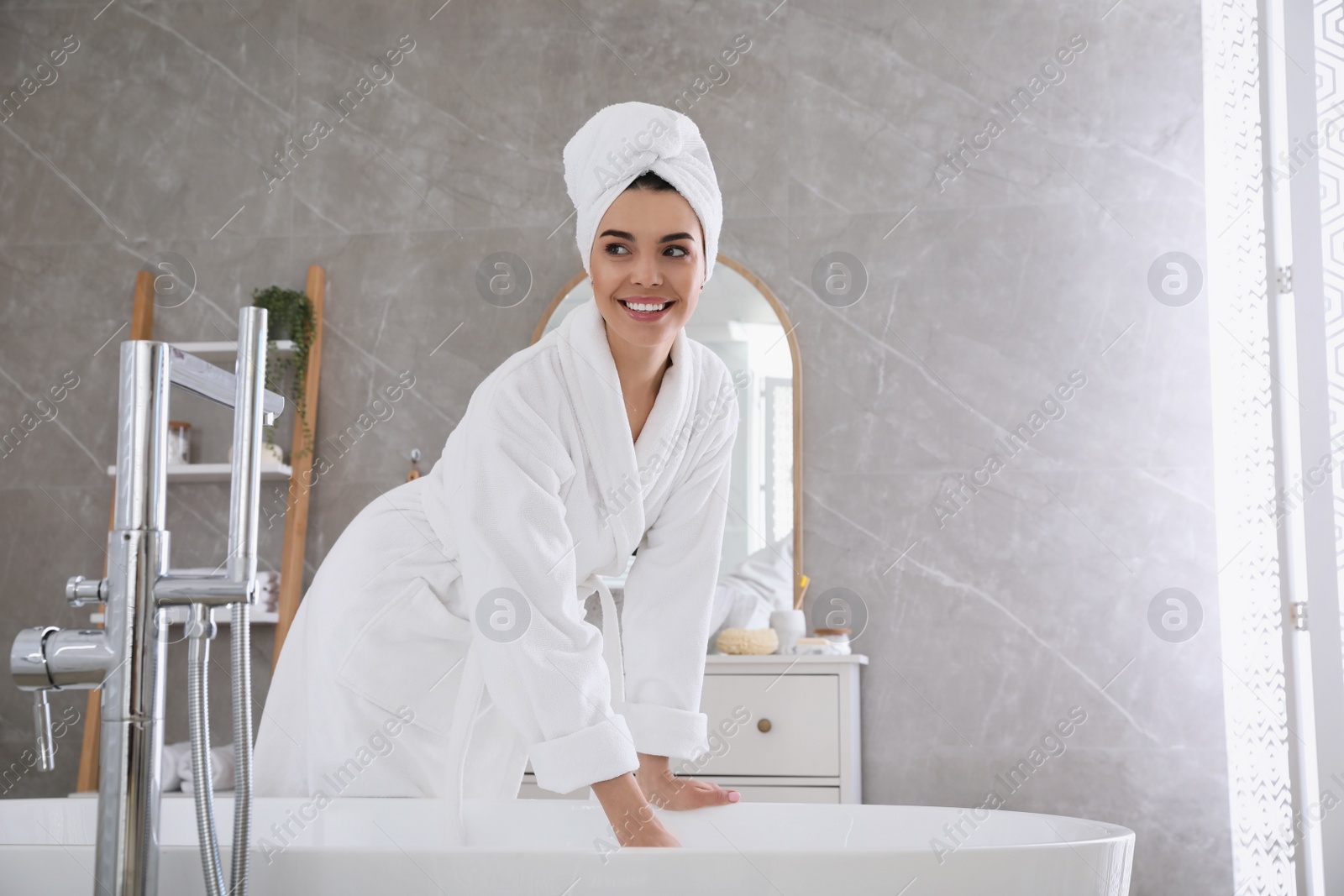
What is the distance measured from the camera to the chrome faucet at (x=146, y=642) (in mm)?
927

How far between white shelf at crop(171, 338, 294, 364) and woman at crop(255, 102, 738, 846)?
1.53 metres

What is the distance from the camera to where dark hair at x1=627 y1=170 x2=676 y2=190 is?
1.36 m

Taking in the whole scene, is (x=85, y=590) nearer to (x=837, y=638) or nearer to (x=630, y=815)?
(x=630, y=815)

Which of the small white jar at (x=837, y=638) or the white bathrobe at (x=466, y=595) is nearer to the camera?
the white bathrobe at (x=466, y=595)

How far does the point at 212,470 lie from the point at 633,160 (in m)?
2.00

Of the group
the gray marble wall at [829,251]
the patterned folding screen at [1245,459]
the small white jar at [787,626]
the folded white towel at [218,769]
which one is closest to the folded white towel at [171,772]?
the folded white towel at [218,769]

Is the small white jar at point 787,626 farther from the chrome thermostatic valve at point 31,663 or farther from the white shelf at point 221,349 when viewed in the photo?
the chrome thermostatic valve at point 31,663

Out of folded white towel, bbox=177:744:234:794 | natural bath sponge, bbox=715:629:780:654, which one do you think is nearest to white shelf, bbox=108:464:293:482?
folded white towel, bbox=177:744:234:794

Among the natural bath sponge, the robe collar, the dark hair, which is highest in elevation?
the dark hair

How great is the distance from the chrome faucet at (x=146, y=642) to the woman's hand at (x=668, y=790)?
63 cm

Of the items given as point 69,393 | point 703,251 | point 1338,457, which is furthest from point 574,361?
point 69,393

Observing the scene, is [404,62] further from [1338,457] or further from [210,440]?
[1338,457]

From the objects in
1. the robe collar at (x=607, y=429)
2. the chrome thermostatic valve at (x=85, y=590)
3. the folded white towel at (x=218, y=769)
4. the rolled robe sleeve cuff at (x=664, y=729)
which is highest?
the robe collar at (x=607, y=429)

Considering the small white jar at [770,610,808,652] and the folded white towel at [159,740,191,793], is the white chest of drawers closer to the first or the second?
the small white jar at [770,610,808,652]
